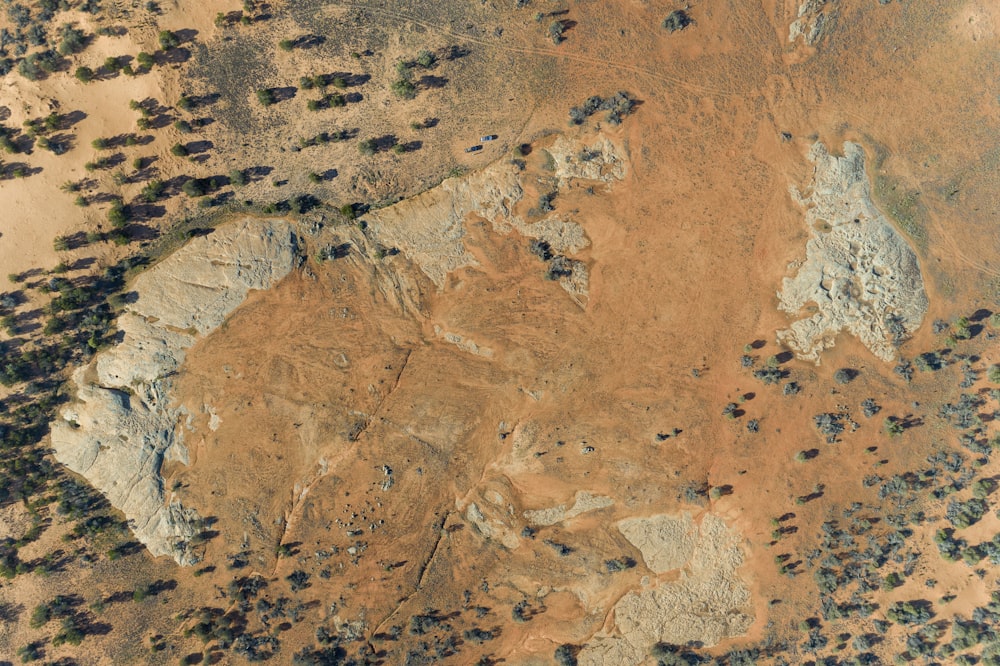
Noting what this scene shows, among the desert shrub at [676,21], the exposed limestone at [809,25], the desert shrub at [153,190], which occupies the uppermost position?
the desert shrub at [676,21]

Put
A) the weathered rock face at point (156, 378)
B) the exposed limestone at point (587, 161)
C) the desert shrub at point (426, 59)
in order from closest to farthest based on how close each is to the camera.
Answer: the weathered rock face at point (156, 378) → the desert shrub at point (426, 59) → the exposed limestone at point (587, 161)

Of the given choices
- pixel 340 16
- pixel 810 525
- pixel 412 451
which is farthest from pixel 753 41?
pixel 412 451

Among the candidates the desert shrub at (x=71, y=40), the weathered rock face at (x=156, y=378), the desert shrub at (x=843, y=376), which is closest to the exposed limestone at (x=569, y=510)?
the desert shrub at (x=843, y=376)

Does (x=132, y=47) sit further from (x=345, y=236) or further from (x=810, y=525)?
(x=810, y=525)

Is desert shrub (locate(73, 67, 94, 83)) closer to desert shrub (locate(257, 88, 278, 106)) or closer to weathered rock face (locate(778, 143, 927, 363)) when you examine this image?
desert shrub (locate(257, 88, 278, 106))

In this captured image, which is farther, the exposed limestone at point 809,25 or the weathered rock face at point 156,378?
the exposed limestone at point 809,25

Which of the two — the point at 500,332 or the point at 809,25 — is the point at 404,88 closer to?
the point at 500,332

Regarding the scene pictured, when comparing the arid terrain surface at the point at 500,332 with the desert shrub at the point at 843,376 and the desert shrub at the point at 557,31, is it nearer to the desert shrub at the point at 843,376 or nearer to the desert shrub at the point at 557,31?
the desert shrub at the point at 557,31
